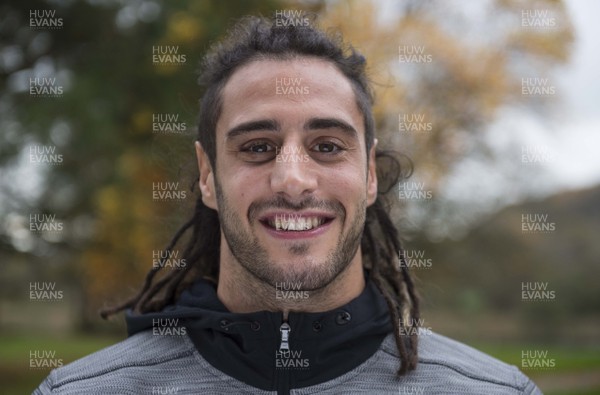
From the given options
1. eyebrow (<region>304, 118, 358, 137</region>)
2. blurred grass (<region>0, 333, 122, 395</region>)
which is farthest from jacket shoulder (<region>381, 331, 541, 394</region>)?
blurred grass (<region>0, 333, 122, 395</region>)

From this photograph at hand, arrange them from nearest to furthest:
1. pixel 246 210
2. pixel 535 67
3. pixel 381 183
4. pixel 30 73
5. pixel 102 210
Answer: pixel 246 210 < pixel 381 183 < pixel 30 73 < pixel 102 210 < pixel 535 67

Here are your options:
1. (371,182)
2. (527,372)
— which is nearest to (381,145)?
(371,182)

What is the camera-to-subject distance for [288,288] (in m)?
2.42

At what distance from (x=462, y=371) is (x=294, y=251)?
71 centimetres

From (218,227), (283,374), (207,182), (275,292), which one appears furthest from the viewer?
(218,227)

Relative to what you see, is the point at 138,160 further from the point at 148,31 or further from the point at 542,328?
the point at 542,328

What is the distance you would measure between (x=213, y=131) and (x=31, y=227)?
8.12 meters

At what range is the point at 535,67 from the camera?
13.5m

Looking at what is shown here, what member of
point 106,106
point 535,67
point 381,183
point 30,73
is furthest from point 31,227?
point 535,67

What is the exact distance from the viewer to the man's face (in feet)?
7.91

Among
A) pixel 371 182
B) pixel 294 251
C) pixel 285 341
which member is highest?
pixel 371 182

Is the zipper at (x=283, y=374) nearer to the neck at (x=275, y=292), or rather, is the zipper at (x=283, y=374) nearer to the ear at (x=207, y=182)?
the neck at (x=275, y=292)

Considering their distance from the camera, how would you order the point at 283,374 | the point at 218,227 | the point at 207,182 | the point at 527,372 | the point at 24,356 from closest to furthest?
the point at 283,374, the point at 207,182, the point at 218,227, the point at 527,372, the point at 24,356

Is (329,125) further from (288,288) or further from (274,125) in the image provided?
(288,288)
